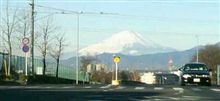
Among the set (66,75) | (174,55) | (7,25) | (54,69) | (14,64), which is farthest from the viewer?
(174,55)

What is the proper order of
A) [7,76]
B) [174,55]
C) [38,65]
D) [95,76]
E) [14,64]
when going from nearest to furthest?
[7,76]
[14,64]
[38,65]
[95,76]
[174,55]

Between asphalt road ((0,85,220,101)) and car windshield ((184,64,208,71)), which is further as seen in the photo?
car windshield ((184,64,208,71))

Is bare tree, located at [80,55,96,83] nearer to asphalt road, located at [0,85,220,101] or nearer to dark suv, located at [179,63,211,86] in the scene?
dark suv, located at [179,63,211,86]

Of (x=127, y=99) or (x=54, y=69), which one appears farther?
(x=54, y=69)

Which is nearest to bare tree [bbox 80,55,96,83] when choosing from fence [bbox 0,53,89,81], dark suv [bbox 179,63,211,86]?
fence [bbox 0,53,89,81]

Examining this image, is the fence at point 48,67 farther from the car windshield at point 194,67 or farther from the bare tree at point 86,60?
the car windshield at point 194,67

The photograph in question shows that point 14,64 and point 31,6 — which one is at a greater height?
point 31,6

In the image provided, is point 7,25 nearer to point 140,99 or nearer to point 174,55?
point 140,99

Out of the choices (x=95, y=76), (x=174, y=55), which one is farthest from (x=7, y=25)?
(x=174, y=55)

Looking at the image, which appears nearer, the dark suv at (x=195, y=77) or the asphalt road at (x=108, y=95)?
the asphalt road at (x=108, y=95)

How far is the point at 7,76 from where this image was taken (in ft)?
155

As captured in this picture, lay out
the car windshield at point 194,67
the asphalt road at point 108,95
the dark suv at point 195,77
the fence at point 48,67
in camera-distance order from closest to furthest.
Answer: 1. the asphalt road at point 108,95
2. the dark suv at point 195,77
3. the car windshield at point 194,67
4. the fence at point 48,67

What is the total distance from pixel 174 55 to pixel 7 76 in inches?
5018

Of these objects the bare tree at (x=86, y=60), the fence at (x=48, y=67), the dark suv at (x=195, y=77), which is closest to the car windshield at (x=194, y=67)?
the dark suv at (x=195, y=77)
